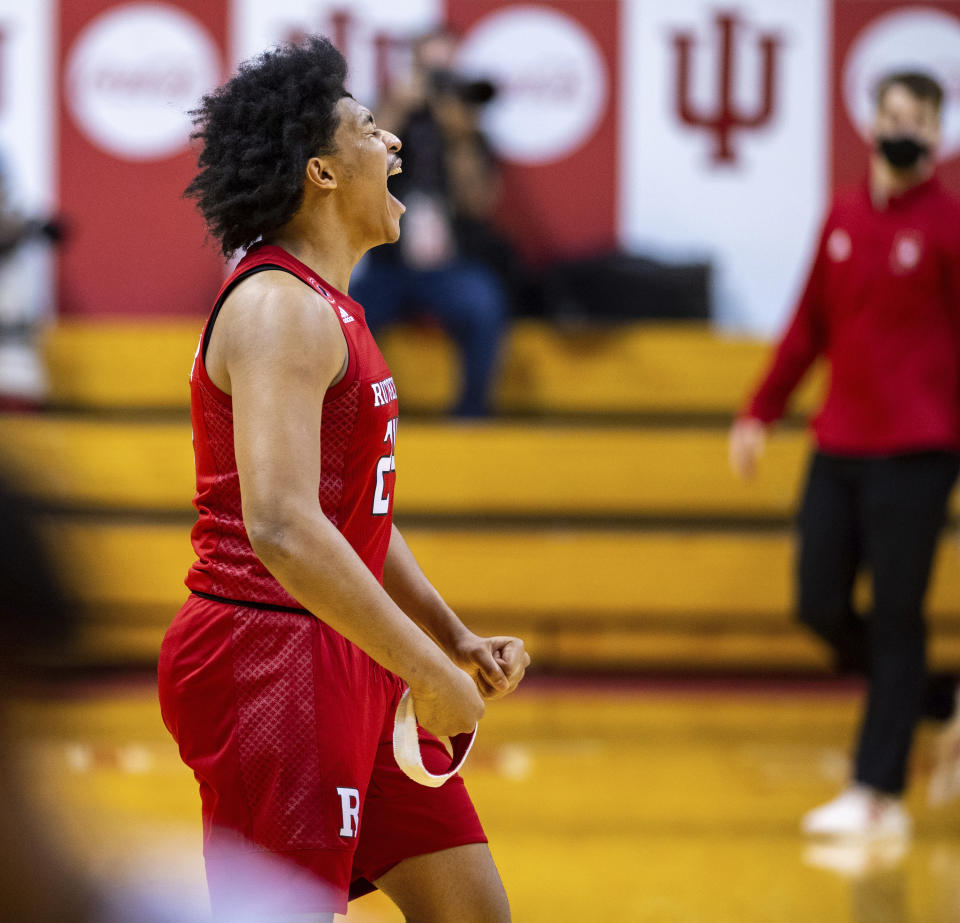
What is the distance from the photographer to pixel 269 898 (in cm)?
129

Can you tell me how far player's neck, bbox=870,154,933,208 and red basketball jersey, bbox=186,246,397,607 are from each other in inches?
99.0

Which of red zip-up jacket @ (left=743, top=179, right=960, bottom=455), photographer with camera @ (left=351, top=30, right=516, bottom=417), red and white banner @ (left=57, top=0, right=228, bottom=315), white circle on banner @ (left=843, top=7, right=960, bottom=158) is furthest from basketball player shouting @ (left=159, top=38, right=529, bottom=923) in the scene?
white circle on banner @ (left=843, top=7, right=960, bottom=158)

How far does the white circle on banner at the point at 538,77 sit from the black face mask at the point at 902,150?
2924 mm

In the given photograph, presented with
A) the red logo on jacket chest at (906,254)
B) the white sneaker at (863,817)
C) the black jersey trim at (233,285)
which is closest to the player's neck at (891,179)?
the red logo on jacket chest at (906,254)

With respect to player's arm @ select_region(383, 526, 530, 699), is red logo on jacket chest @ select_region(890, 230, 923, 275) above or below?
above

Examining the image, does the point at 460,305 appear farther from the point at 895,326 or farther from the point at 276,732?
the point at 276,732

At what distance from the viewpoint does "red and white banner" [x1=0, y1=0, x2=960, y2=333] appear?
6609 millimetres

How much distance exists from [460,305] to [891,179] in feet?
6.95

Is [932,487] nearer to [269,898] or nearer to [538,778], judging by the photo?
[538,778]

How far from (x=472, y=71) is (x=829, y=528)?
11.5 feet

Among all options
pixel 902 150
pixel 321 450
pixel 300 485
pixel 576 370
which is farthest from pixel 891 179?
pixel 300 485

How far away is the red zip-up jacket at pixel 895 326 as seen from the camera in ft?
12.7

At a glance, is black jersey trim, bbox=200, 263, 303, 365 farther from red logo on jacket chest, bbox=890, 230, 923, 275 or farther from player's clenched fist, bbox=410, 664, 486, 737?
red logo on jacket chest, bbox=890, 230, 923, 275

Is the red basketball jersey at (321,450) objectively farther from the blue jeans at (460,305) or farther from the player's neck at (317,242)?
the blue jeans at (460,305)
